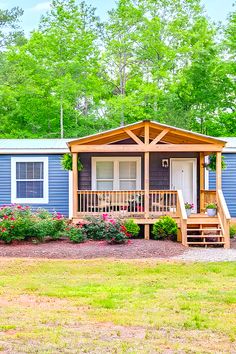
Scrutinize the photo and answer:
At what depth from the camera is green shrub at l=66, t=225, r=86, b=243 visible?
42.0 ft

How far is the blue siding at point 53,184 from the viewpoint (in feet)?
59.6

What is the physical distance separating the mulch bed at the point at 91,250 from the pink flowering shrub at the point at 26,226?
26 centimetres

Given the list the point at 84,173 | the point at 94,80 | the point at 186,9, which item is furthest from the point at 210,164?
the point at 186,9

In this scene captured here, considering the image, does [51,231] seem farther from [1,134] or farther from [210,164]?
[1,134]

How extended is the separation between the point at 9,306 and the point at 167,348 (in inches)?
105

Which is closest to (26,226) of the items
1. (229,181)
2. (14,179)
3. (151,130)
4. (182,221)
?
(182,221)

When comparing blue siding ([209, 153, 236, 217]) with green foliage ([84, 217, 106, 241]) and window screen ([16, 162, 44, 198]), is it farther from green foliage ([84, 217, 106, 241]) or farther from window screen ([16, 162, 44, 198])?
green foliage ([84, 217, 106, 241])

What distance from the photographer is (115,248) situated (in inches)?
470

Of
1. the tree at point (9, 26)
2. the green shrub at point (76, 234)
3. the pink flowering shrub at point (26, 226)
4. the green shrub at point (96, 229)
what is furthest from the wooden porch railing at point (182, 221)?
the tree at point (9, 26)

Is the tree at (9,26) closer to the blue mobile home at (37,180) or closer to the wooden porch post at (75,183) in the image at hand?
the blue mobile home at (37,180)

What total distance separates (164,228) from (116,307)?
7.14 meters

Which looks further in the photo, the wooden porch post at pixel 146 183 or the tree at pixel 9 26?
the tree at pixel 9 26

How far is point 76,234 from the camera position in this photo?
509 inches

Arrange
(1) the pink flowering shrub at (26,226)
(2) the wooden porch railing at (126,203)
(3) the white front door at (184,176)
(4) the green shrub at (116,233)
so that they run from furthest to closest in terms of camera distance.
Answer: (3) the white front door at (184,176) < (2) the wooden porch railing at (126,203) < (1) the pink flowering shrub at (26,226) < (4) the green shrub at (116,233)
